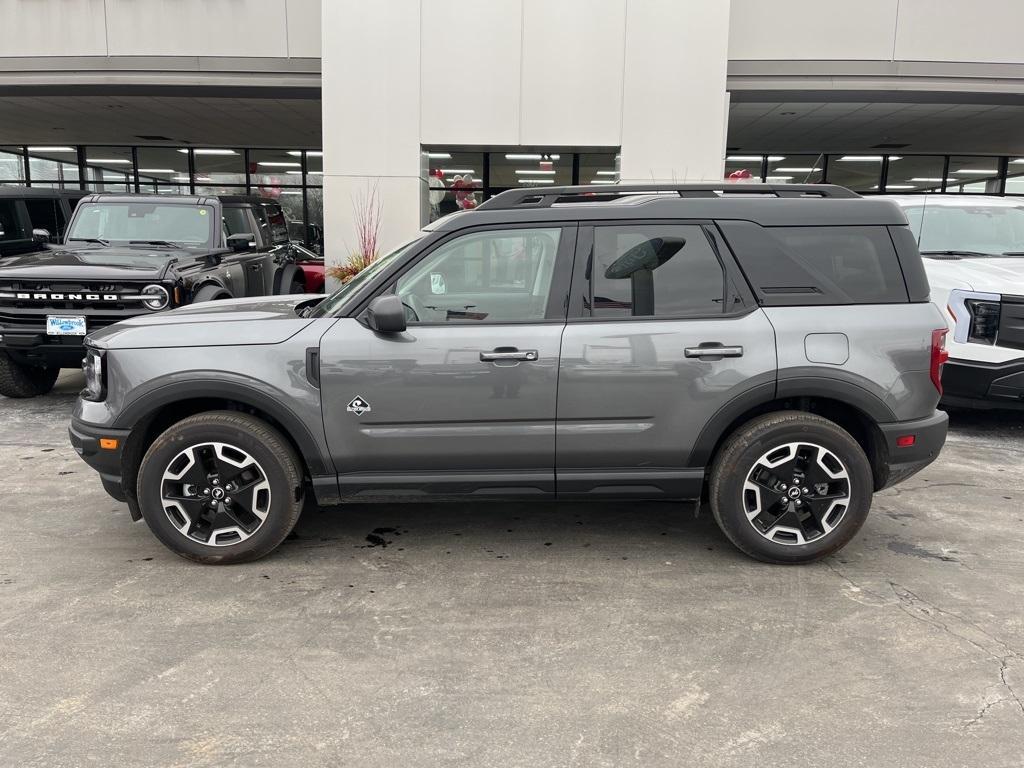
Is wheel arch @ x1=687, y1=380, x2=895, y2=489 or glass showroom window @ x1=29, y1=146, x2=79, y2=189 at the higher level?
glass showroom window @ x1=29, y1=146, x2=79, y2=189

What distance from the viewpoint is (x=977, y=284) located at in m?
6.74

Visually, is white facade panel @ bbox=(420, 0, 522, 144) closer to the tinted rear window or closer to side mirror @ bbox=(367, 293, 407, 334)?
the tinted rear window

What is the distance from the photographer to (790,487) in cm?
407

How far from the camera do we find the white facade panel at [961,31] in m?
12.7

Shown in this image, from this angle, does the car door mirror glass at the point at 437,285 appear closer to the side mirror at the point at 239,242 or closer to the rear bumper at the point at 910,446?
the rear bumper at the point at 910,446

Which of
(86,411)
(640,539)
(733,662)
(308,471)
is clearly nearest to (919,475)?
(640,539)

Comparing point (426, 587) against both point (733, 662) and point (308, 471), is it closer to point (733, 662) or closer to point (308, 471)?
point (308, 471)

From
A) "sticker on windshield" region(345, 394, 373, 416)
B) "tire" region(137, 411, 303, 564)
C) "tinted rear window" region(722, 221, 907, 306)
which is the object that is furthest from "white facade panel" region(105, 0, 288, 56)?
"tinted rear window" region(722, 221, 907, 306)

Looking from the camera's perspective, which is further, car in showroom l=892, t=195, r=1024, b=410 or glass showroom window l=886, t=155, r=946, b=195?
glass showroom window l=886, t=155, r=946, b=195

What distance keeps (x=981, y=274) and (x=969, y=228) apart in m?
1.31

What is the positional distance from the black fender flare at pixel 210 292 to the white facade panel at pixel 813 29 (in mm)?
9298

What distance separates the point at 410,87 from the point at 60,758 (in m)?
11.2

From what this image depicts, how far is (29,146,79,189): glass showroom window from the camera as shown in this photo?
21.6m

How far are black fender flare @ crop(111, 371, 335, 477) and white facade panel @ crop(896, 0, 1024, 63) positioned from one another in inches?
500
